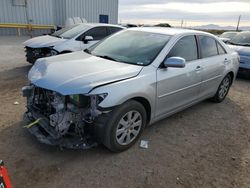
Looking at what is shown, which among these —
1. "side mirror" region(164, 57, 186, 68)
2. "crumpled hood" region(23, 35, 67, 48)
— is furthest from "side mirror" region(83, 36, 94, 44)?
"side mirror" region(164, 57, 186, 68)

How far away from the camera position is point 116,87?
2.85m

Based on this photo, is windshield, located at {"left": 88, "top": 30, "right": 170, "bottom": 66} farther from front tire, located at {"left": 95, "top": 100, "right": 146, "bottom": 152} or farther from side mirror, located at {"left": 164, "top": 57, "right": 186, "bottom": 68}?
front tire, located at {"left": 95, "top": 100, "right": 146, "bottom": 152}

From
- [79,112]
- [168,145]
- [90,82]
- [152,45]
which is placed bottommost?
[168,145]

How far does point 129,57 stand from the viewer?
358cm

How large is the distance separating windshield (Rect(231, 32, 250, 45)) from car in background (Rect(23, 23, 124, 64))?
485 centimetres

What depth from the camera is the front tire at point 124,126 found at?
2.89m

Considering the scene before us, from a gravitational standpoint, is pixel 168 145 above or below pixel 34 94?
below

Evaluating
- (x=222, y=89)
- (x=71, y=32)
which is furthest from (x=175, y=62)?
(x=71, y=32)

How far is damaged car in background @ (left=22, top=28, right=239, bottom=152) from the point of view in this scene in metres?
2.83

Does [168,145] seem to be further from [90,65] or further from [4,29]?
[4,29]

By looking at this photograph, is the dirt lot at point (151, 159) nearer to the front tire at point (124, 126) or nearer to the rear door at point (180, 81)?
the front tire at point (124, 126)

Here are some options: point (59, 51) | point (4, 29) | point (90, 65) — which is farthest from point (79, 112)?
point (4, 29)

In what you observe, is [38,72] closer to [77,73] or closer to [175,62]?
[77,73]

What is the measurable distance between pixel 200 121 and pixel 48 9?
15861 mm
